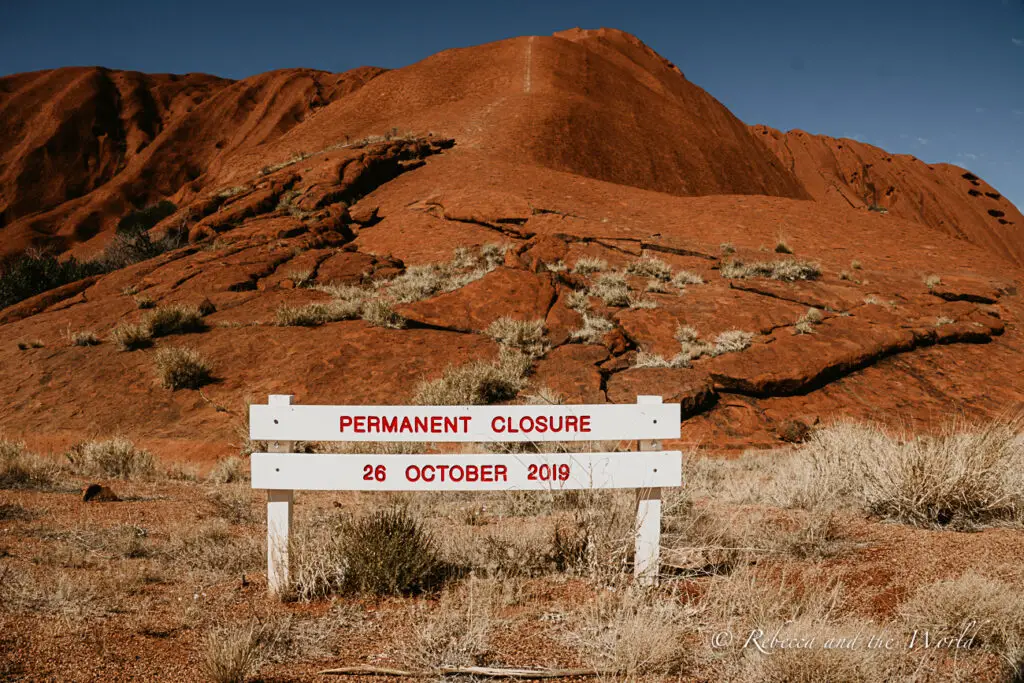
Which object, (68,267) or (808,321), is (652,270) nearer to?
(808,321)

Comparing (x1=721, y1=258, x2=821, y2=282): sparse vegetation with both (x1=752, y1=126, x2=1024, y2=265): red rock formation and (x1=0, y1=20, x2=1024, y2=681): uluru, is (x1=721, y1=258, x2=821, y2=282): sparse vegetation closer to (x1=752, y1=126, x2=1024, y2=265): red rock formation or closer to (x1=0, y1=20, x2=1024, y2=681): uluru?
(x1=0, y1=20, x2=1024, y2=681): uluru

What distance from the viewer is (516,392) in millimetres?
9586

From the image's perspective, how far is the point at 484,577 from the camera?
4234 millimetres

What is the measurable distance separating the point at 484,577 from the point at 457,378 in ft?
17.4

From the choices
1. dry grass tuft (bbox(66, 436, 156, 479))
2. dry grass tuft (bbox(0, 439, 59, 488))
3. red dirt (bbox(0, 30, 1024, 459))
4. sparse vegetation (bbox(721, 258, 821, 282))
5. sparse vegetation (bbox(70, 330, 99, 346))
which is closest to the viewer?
dry grass tuft (bbox(0, 439, 59, 488))

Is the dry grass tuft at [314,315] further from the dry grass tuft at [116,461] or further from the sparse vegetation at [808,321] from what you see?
the sparse vegetation at [808,321]

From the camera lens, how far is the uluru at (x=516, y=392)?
334cm

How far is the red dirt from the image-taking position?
10031mm

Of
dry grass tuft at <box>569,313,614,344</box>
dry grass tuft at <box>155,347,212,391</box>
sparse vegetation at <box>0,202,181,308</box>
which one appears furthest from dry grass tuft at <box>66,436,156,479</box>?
sparse vegetation at <box>0,202,181,308</box>

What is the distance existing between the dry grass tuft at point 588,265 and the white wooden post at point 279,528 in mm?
10439

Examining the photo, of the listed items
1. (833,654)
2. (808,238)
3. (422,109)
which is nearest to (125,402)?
(833,654)

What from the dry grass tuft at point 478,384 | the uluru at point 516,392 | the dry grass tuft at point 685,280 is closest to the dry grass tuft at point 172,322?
the uluru at point 516,392

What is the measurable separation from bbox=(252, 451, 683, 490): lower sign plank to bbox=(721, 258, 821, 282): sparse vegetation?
11.4 meters

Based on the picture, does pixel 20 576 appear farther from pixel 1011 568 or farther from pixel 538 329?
pixel 538 329
